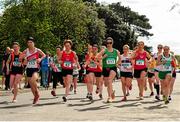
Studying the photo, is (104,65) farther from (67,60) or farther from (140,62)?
(140,62)

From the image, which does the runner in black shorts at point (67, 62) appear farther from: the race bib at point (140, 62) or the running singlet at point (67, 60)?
the race bib at point (140, 62)

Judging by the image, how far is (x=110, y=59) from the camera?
16.8m

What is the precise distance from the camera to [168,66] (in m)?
16.5

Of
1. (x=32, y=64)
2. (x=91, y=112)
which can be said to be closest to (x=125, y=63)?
(x=32, y=64)

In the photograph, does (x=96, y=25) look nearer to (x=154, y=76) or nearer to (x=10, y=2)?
(x=10, y=2)

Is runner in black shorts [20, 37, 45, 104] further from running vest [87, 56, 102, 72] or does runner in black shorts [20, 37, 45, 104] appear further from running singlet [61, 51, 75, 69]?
running vest [87, 56, 102, 72]

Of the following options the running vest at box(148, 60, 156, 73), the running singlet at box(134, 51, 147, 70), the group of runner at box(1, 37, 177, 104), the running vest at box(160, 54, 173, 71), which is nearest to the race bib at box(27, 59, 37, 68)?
the group of runner at box(1, 37, 177, 104)

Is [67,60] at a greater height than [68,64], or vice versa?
[67,60]

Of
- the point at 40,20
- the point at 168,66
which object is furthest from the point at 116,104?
the point at 40,20

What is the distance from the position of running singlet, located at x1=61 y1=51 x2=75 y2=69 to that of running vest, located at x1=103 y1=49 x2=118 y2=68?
3.63 ft

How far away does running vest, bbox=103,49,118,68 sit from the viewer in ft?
55.2

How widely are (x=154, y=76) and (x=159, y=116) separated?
7.70 m

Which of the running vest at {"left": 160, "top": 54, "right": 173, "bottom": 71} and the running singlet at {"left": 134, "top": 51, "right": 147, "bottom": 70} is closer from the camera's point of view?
the running vest at {"left": 160, "top": 54, "right": 173, "bottom": 71}

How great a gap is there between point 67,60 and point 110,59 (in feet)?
4.70
